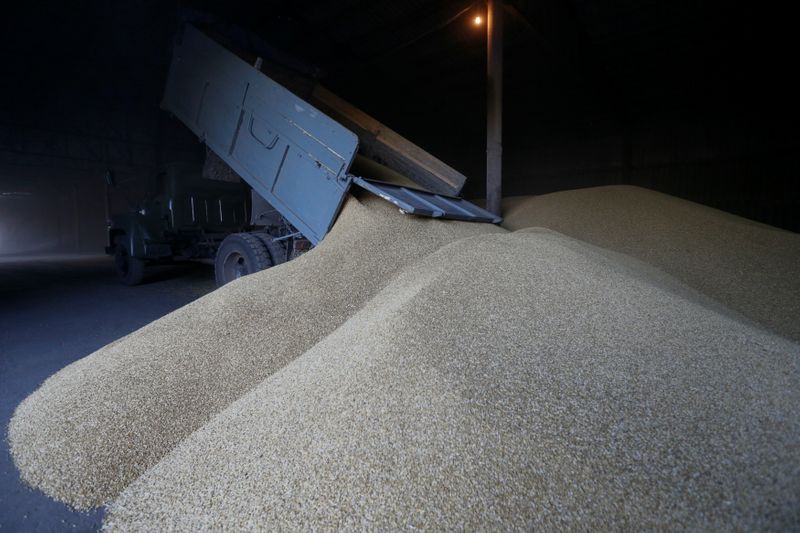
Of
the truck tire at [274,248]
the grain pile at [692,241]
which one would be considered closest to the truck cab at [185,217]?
the truck tire at [274,248]

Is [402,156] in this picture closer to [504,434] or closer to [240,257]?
[240,257]

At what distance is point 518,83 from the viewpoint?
10.7 metres

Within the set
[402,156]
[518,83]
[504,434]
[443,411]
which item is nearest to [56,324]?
[402,156]

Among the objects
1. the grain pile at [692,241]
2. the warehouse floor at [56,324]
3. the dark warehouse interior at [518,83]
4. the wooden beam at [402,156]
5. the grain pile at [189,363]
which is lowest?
the warehouse floor at [56,324]

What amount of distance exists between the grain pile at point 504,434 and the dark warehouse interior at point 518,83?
541 cm

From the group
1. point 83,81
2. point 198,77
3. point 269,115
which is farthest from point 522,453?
point 83,81

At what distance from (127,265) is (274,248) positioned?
3.68 metres

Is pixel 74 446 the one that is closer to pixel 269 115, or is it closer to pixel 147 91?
pixel 269 115

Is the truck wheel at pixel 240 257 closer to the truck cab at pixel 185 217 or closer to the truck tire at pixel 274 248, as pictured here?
the truck tire at pixel 274 248

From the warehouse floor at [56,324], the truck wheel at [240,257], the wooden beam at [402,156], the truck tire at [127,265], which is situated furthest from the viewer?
the truck tire at [127,265]

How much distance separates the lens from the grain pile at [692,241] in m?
3.11

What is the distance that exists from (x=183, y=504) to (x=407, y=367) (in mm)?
880

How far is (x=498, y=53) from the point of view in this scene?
19.0 ft

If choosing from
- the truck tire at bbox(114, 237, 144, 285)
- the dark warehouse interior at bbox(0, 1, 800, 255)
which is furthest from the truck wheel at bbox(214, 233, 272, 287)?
the dark warehouse interior at bbox(0, 1, 800, 255)
